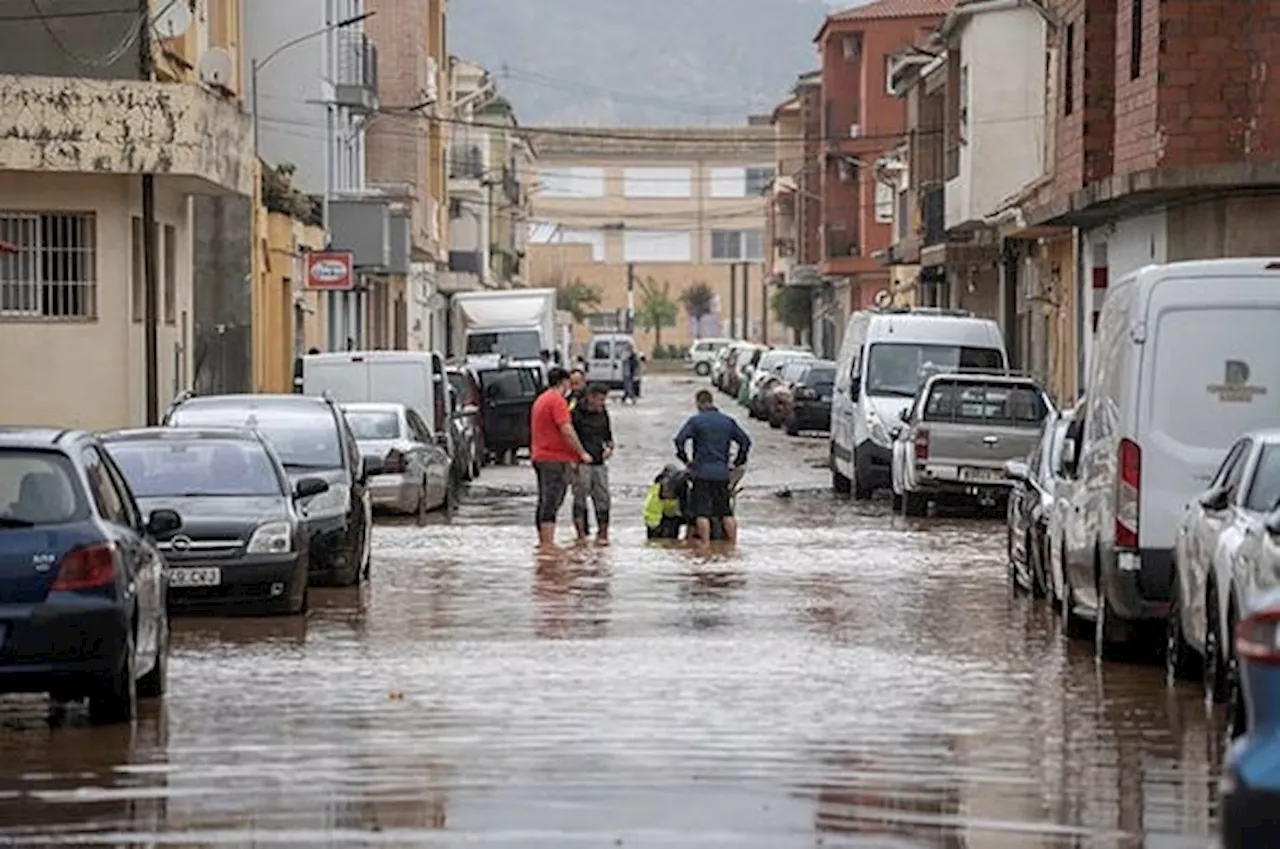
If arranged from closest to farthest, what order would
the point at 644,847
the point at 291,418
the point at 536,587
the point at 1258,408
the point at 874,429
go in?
the point at 644,847
the point at 1258,408
the point at 536,587
the point at 291,418
the point at 874,429

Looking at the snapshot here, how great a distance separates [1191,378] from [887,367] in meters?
23.9

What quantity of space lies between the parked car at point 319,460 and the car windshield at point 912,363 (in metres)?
14.1

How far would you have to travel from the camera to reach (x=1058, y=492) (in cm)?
2161

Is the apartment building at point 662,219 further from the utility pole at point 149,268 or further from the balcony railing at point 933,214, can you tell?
the utility pole at point 149,268

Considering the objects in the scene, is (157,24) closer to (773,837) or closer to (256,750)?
(256,750)

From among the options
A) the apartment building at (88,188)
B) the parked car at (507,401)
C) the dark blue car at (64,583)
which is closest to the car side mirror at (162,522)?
the dark blue car at (64,583)

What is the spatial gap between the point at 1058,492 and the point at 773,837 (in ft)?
35.2

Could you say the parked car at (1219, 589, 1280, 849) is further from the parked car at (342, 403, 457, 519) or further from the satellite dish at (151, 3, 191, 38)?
the satellite dish at (151, 3, 191, 38)

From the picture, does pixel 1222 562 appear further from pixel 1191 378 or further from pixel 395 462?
pixel 395 462

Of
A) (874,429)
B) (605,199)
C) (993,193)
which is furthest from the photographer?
(605,199)

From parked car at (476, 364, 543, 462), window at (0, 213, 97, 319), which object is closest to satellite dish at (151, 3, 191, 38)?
window at (0, 213, 97, 319)

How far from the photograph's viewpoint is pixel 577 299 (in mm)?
162625

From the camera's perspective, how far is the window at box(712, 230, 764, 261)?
17938 cm

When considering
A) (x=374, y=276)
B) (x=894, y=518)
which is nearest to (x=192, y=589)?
(x=894, y=518)
